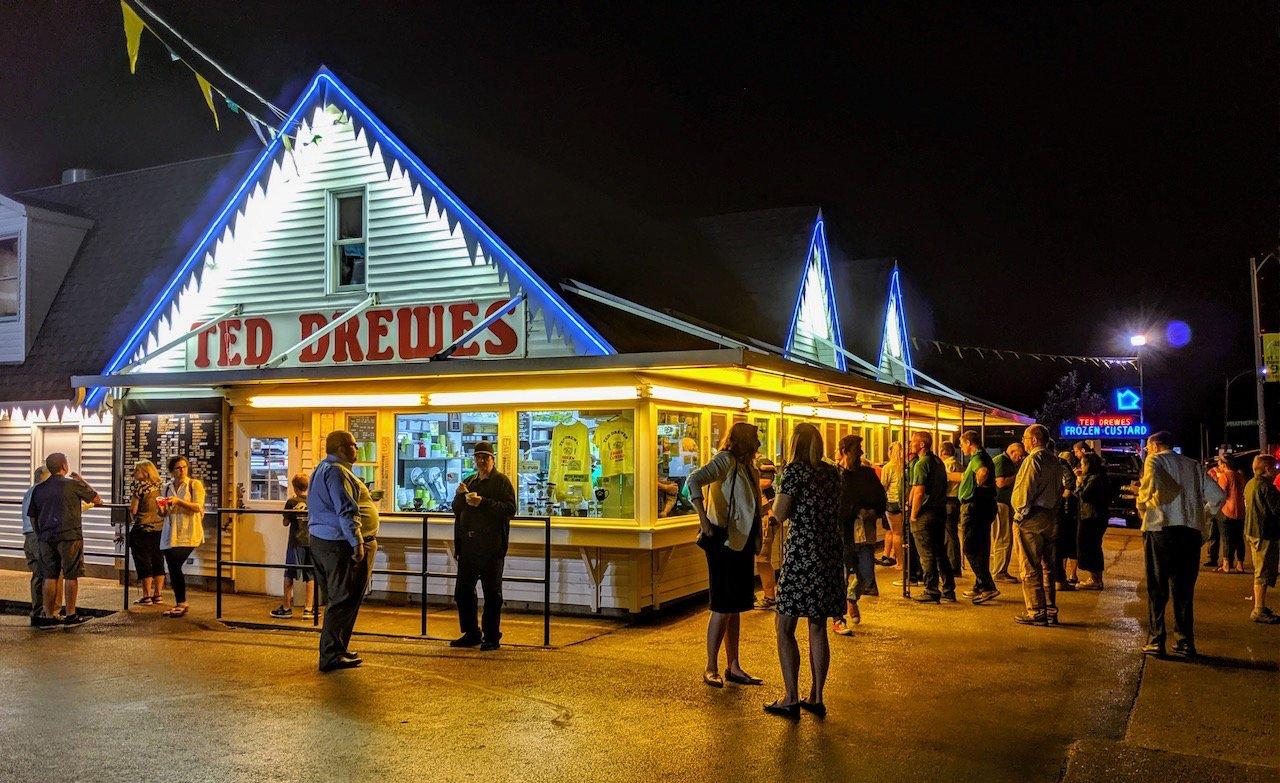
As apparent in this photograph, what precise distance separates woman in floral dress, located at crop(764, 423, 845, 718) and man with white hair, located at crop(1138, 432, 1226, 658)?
137 inches

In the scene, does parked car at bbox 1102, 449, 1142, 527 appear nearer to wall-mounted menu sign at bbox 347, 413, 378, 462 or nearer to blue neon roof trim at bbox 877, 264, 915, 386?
blue neon roof trim at bbox 877, 264, 915, 386

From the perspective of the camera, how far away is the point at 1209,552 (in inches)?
702

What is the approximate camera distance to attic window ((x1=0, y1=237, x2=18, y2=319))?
55.8 feet

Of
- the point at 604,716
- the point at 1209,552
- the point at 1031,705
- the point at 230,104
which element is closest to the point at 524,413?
the point at 230,104

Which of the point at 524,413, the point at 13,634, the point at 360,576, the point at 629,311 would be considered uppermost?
the point at 629,311

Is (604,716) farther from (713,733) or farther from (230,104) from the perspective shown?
(230,104)

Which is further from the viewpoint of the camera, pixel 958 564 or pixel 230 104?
pixel 958 564

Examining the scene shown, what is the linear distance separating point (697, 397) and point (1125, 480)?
20.4 m

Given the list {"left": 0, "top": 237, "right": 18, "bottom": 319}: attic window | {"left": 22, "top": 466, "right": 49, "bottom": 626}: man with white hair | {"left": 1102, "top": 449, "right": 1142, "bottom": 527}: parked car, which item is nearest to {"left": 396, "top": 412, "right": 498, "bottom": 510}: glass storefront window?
{"left": 22, "top": 466, "right": 49, "bottom": 626}: man with white hair

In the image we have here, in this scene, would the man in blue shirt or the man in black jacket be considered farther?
the man in black jacket

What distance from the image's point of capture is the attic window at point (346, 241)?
1334cm

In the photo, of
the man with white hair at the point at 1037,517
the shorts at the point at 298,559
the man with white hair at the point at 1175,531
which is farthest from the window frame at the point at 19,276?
the man with white hair at the point at 1175,531

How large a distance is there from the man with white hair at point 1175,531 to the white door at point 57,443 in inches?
549

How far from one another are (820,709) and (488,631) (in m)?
3.63
